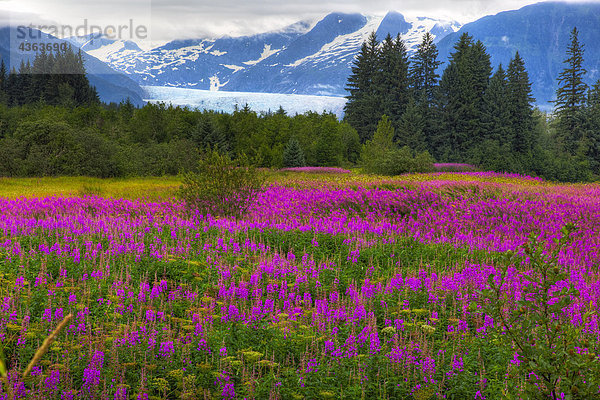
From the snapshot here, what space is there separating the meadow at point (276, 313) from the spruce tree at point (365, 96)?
57.2m

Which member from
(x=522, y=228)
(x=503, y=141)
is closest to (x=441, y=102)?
(x=503, y=141)

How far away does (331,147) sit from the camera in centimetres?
5069

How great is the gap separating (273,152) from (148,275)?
3822cm

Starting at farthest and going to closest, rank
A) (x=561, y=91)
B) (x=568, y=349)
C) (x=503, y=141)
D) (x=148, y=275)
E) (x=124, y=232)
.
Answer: (x=561, y=91), (x=503, y=141), (x=124, y=232), (x=148, y=275), (x=568, y=349)

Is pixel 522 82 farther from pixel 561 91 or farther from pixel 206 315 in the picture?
pixel 206 315

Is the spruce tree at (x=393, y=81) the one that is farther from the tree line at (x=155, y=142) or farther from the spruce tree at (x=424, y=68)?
the tree line at (x=155, y=142)

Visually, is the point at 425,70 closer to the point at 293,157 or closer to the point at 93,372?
the point at 293,157

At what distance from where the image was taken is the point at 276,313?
5176 millimetres

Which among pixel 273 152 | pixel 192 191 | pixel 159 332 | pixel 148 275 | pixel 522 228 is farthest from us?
pixel 273 152

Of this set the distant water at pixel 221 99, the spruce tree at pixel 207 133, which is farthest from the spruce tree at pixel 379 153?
the distant water at pixel 221 99

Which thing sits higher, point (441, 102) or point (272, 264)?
point (441, 102)

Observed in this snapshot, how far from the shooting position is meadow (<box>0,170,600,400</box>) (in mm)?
3656

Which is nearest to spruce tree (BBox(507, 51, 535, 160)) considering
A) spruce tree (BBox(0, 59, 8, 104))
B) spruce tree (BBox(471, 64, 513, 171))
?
spruce tree (BBox(471, 64, 513, 171))

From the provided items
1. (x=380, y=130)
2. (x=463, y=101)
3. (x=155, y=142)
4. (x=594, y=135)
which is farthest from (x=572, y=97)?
(x=155, y=142)
